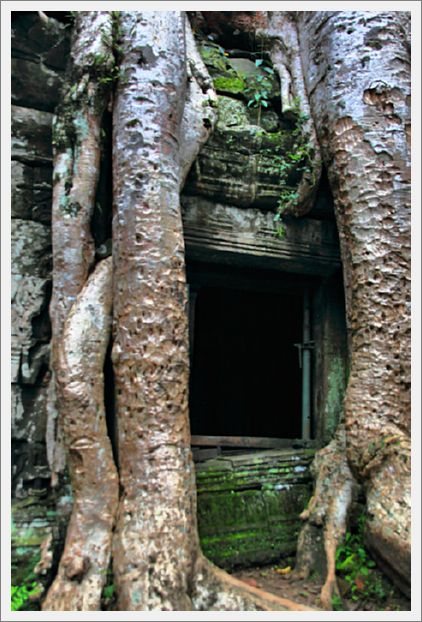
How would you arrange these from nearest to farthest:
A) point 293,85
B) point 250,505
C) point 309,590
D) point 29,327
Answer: point 309,590
point 29,327
point 250,505
point 293,85

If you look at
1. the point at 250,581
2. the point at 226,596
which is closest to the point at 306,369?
the point at 250,581

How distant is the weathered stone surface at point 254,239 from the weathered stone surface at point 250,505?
1383 millimetres

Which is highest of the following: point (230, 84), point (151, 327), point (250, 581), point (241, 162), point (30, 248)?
point (230, 84)

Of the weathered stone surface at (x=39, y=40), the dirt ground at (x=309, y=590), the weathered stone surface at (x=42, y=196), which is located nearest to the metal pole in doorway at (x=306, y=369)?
the dirt ground at (x=309, y=590)

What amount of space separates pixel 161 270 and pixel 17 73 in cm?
158

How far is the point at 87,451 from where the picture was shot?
279 centimetres

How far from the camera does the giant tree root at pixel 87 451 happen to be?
2576 mm

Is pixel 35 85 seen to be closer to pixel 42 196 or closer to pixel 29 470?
pixel 42 196

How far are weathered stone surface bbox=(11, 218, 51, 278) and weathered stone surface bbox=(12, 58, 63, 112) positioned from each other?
0.76m

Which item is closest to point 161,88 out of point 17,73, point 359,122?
point 17,73

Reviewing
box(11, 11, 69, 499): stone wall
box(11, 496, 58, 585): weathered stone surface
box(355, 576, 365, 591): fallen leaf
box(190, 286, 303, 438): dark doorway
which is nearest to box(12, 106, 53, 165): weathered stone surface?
box(11, 11, 69, 499): stone wall

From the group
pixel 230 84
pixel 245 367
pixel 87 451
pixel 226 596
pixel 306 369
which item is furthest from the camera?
pixel 245 367

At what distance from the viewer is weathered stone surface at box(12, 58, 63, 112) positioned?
10.6ft

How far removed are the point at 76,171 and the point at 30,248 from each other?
0.54 metres
